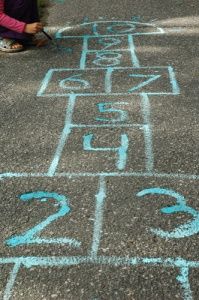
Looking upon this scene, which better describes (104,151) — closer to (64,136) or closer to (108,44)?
(64,136)

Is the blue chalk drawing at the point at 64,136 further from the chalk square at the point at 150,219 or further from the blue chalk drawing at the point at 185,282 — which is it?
the blue chalk drawing at the point at 185,282

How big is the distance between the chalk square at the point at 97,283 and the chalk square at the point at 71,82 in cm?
203

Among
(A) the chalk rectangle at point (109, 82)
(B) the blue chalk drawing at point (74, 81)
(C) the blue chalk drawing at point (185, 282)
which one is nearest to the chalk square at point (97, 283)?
(C) the blue chalk drawing at point (185, 282)

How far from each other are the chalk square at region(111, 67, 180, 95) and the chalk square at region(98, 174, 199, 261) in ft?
4.26

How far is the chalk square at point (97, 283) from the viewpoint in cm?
205

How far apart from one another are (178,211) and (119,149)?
0.72 metres

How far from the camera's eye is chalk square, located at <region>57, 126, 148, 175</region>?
2.94 metres

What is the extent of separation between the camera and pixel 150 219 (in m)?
2.48

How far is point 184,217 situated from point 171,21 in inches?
153

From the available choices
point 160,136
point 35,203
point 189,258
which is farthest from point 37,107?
point 189,258

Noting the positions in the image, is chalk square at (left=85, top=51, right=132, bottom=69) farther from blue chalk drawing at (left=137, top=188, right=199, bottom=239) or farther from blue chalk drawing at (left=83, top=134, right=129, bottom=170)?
blue chalk drawing at (left=137, top=188, right=199, bottom=239)

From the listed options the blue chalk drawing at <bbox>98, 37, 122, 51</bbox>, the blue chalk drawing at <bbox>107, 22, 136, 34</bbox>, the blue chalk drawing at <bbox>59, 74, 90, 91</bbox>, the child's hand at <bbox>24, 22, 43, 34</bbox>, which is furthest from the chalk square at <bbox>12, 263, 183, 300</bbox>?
the blue chalk drawing at <bbox>107, 22, 136, 34</bbox>

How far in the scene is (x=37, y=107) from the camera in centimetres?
380

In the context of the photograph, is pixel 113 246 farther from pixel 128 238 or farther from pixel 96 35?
pixel 96 35
